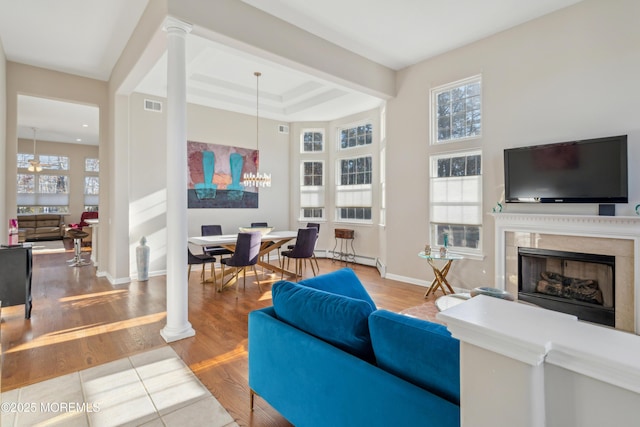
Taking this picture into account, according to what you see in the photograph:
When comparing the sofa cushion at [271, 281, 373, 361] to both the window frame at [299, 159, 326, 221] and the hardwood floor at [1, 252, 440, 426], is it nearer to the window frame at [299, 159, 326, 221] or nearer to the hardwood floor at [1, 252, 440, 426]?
the hardwood floor at [1, 252, 440, 426]

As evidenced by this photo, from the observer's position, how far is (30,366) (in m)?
2.61

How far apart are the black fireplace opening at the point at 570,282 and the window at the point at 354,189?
350 cm

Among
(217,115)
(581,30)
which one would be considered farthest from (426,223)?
(217,115)

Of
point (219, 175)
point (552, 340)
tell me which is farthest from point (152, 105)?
point (552, 340)

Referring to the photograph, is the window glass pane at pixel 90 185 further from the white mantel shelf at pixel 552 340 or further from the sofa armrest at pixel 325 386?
the white mantel shelf at pixel 552 340

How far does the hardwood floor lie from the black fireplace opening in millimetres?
1366

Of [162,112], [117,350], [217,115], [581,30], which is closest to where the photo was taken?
[117,350]

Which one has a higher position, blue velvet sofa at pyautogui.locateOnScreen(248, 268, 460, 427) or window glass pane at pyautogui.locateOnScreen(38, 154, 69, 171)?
window glass pane at pyautogui.locateOnScreen(38, 154, 69, 171)

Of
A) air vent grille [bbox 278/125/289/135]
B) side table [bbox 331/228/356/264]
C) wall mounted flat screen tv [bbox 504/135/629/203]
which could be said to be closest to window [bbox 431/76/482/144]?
wall mounted flat screen tv [bbox 504/135/629/203]

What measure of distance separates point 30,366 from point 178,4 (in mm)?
3439

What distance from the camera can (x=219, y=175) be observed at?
6.68 meters

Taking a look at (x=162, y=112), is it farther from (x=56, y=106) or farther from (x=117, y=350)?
(x=117, y=350)

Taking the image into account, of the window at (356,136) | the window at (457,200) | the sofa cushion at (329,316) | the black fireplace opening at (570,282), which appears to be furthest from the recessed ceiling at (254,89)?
the black fireplace opening at (570,282)

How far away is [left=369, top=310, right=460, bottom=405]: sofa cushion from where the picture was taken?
109 centimetres
